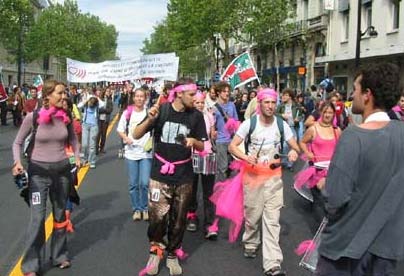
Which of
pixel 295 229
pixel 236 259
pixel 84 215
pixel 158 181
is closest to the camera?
pixel 158 181

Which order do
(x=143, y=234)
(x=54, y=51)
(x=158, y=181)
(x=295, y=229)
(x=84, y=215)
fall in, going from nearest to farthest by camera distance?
(x=158, y=181)
(x=143, y=234)
(x=295, y=229)
(x=84, y=215)
(x=54, y=51)

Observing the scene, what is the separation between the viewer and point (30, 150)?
5.44 meters

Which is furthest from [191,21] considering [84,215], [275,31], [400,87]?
[400,87]

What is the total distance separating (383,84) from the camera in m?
2.94

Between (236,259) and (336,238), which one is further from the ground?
(336,238)

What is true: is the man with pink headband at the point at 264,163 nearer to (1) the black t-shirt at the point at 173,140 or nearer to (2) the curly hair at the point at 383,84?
(1) the black t-shirt at the point at 173,140

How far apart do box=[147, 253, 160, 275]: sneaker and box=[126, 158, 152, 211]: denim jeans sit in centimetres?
225

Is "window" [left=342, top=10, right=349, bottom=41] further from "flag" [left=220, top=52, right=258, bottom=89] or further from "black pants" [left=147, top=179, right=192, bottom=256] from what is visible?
"black pants" [left=147, top=179, right=192, bottom=256]

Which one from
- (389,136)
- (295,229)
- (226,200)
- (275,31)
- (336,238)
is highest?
(275,31)

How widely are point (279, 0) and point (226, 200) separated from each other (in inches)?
1186

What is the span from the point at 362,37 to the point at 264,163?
93.6ft

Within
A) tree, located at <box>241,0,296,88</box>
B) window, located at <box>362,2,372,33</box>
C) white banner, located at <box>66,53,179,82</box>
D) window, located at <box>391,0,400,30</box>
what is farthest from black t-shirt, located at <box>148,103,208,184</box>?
tree, located at <box>241,0,296,88</box>

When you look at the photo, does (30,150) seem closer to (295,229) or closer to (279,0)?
(295,229)

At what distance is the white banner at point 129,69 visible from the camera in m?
17.0
